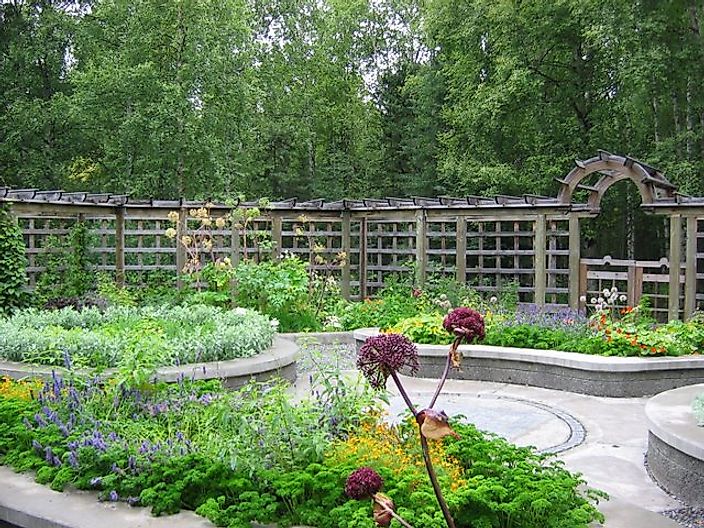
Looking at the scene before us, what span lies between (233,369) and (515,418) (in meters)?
2.22

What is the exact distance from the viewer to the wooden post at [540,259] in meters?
9.73

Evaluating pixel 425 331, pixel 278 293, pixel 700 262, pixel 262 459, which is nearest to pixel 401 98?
pixel 700 262

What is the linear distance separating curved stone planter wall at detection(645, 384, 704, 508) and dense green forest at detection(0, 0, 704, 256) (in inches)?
395

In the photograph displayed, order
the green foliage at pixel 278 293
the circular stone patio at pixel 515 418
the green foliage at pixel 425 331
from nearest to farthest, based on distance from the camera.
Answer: the circular stone patio at pixel 515 418 < the green foliage at pixel 425 331 < the green foliage at pixel 278 293

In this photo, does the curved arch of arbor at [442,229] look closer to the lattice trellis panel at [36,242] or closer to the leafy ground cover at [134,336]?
the lattice trellis panel at [36,242]

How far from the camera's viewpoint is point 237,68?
17.8 m

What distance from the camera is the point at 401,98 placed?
20484 mm

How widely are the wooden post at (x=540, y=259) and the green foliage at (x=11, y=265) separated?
21.6ft

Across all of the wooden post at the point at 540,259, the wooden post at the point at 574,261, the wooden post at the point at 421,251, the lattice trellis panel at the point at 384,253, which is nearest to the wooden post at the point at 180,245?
the lattice trellis panel at the point at 384,253

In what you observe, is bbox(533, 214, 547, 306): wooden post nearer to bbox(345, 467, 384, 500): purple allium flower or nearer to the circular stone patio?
the circular stone patio

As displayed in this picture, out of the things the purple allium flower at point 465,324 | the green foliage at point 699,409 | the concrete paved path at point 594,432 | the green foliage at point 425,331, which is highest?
the purple allium flower at point 465,324

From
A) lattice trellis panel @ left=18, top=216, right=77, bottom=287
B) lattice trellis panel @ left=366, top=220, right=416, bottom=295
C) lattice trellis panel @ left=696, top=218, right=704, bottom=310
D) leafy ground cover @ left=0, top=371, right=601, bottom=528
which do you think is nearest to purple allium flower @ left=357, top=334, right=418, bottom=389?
leafy ground cover @ left=0, top=371, right=601, bottom=528

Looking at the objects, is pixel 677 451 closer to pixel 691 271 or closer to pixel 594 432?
pixel 594 432

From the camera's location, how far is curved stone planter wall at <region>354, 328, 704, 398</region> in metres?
6.14
